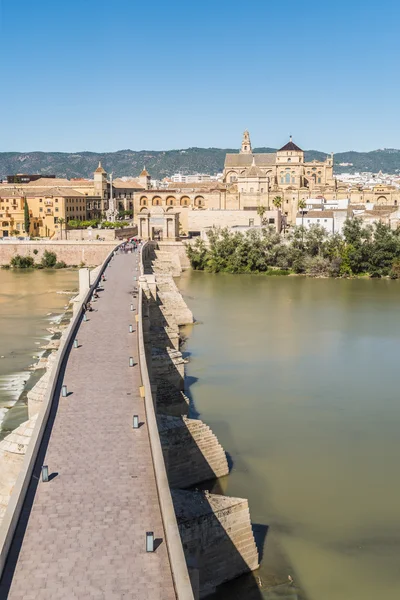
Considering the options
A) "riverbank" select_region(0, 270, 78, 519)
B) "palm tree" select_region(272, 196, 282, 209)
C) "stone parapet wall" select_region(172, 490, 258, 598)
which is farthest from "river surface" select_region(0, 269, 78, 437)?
"palm tree" select_region(272, 196, 282, 209)

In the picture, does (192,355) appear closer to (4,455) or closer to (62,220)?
(4,455)

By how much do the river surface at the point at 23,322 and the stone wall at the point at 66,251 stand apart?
197 cm

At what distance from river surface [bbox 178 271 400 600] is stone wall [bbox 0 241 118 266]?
815 inches

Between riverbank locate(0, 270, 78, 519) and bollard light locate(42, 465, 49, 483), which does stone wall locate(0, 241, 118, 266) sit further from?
bollard light locate(42, 465, 49, 483)

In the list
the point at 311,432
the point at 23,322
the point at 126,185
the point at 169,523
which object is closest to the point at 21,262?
the point at 23,322

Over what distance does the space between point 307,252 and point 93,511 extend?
39.2m

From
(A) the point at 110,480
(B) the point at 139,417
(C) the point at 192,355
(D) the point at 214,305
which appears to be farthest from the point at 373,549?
(D) the point at 214,305

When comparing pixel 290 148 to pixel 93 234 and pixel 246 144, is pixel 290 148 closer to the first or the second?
pixel 246 144

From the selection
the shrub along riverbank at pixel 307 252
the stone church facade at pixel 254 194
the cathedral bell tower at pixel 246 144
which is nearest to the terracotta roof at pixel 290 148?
the stone church facade at pixel 254 194

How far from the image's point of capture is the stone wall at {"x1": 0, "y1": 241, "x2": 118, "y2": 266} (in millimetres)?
49719

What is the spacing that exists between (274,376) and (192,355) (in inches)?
132

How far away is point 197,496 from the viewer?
9.60 metres

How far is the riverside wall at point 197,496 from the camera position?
9031 mm

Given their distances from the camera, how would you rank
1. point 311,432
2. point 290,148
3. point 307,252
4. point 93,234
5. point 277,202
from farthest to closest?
point 290,148 < point 277,202 < point 93,234 < point 307,252 < point 311,432
